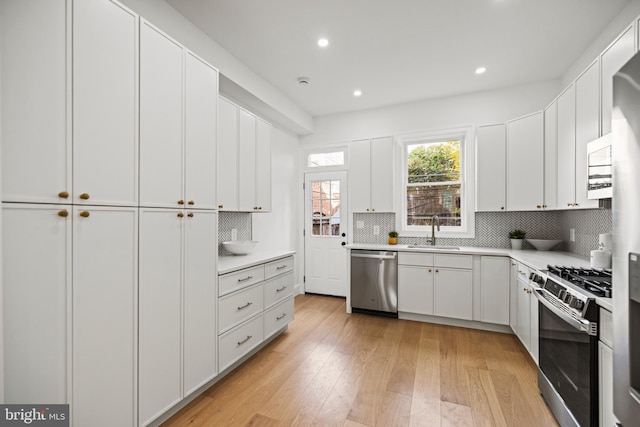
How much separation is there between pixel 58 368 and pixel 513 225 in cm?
445

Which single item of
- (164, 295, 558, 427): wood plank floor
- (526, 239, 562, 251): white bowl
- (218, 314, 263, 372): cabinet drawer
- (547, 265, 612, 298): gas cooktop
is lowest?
(164, 295, 558, 427): wood plank floor

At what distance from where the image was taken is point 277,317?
296 cm

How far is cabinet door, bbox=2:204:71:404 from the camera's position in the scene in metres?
1.12

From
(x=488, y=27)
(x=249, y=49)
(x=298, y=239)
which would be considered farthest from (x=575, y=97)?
(x=298, y=239)

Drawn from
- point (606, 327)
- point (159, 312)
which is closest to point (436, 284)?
point (606, 327)

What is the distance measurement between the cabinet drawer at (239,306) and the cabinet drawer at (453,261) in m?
2.16

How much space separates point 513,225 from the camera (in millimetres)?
3668

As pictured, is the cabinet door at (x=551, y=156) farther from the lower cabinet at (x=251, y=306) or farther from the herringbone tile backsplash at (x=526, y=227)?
the lower cabinet at (x=251, y=306)

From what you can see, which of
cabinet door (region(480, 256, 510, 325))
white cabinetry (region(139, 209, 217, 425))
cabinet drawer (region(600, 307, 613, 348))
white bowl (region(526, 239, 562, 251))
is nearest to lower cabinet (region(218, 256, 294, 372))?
white cabinetry (region(139, 209, 217, 425))

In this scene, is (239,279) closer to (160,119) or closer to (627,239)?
(160,119)

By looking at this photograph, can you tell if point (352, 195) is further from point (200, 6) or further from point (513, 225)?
point (200, 6)

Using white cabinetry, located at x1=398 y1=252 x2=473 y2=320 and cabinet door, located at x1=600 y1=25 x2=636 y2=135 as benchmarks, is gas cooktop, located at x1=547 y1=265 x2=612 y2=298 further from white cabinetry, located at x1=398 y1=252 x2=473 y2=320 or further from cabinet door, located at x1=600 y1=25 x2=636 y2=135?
white cabinetry, located at x1=398 y1=252 x2=473 y2=320

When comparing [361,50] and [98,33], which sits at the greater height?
[361,50]

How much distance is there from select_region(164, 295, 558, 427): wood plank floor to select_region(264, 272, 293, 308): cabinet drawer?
0.47m
